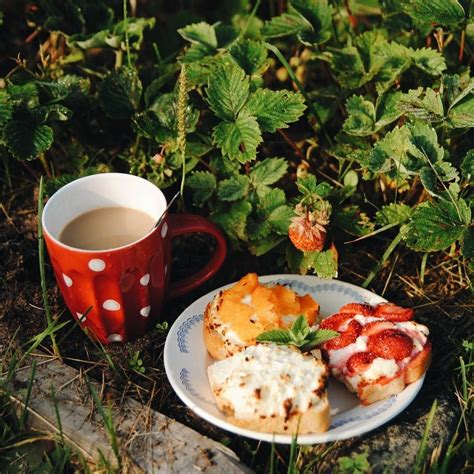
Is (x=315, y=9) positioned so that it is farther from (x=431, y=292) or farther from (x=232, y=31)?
(x=431, y=292)

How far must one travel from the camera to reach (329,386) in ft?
6.15

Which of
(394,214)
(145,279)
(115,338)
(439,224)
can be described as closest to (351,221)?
(394,214)

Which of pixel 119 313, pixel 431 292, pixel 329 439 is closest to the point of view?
pixel 329 439

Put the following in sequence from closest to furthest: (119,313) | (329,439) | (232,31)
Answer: (329,439) < (119,313) < (232,31)

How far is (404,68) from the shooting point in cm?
226

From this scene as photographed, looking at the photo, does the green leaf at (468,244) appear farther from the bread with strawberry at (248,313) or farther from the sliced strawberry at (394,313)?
the bread with strawberry at (248,313)

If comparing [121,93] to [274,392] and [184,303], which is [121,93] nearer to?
[184,303]

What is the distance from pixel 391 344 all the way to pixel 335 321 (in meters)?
0.16

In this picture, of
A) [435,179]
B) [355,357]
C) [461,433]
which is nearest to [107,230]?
[355,357]

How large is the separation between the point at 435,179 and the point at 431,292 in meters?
0.38

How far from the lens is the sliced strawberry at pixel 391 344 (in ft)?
5.87

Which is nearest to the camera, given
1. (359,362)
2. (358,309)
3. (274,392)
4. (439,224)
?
(274,392)

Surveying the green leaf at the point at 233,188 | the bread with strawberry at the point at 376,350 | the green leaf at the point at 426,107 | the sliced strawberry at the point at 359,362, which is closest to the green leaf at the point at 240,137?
the green leaf at the point at 233,188

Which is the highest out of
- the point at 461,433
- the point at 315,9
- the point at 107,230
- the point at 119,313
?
the point at 315,9
